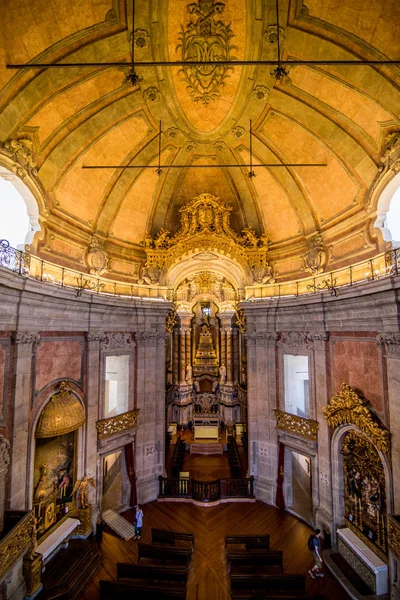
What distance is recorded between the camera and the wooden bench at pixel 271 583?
786cm

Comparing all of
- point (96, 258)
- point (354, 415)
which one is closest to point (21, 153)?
point (96, 258)

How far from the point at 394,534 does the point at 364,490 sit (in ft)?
6.63

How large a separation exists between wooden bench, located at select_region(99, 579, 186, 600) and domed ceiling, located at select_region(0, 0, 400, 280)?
942cm

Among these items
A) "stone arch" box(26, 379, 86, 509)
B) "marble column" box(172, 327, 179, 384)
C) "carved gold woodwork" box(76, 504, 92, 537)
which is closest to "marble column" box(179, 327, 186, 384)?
"marble column" box(172, 327, 179, 384)

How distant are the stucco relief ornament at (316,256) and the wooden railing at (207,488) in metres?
9.18

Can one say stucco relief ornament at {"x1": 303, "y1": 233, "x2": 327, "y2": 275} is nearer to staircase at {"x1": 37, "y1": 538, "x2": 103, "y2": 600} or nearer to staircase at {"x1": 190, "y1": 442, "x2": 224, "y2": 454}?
staircase at {"x1": 190, "y1": 442, "x2": 224, "y2": 454}

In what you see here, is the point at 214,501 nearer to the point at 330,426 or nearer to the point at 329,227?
the point at 330,426

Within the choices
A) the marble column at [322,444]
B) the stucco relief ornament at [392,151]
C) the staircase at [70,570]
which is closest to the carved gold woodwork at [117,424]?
the staircase at [70,570]

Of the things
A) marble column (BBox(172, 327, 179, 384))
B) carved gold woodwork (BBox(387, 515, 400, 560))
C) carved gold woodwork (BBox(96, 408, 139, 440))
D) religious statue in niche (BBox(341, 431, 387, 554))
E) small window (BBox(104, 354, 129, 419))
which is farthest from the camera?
marble column (BBox(172, 327, 179, 384))

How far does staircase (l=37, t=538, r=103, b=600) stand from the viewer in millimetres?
7840

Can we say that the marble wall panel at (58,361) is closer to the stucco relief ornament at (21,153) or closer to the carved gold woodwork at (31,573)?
the carved gold woodwork at (31,573)

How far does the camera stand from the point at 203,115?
10461 millimetres

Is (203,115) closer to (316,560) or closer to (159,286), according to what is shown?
(159,286)

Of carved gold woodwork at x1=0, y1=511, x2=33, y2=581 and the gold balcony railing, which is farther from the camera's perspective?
the gold balcony railing
